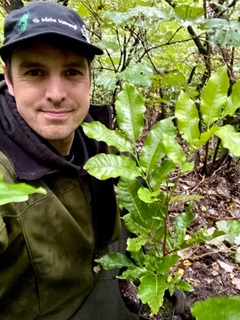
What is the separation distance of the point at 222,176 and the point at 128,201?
6.86 feet

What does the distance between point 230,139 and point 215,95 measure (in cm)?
17

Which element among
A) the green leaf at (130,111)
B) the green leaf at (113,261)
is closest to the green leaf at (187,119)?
the green leaf at (130,111)

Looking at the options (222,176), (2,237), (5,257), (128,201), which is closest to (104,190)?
(128,201)

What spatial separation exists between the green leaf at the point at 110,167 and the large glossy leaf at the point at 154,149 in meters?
0.05

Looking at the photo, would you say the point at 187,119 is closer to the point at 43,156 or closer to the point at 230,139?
the point at 230,139

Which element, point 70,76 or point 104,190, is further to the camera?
point 104,190

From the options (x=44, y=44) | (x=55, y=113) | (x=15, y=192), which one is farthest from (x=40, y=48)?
(x=15, y=192)

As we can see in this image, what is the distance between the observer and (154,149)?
1161 mm

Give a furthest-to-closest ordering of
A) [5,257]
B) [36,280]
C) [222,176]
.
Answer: [222,176] → [36,280] → [5,257]

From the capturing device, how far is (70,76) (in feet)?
4.53

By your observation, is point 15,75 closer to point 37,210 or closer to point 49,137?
point 49,137

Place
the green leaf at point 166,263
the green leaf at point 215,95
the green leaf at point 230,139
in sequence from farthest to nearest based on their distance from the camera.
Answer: the green leaf at point 166,263 → the green leaf at point 215,95 → the green leaf at point 230,139

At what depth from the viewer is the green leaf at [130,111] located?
1153mm

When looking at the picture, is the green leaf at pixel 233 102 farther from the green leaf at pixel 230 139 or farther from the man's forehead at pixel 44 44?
the man's forehead at pixel 44 44
